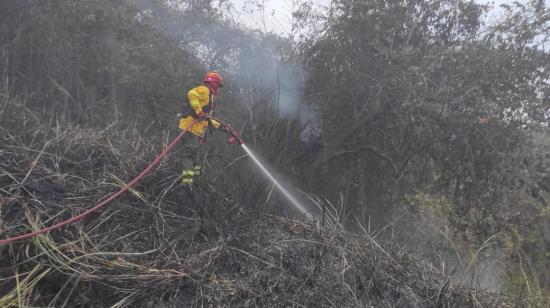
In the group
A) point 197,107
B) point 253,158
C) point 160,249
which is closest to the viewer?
point 160,249

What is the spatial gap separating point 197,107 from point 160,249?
1.73 m

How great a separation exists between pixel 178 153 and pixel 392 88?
5.35 meters

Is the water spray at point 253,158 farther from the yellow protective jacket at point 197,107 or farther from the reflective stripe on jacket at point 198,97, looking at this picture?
the reflective stripe on jacket at point 198,97

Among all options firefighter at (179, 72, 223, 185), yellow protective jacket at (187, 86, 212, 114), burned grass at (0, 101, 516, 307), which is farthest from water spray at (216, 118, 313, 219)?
burned grass at (0, 101, 516, 307)

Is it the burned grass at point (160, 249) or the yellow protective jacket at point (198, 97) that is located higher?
the yellow protective jacket at point (198, 97)

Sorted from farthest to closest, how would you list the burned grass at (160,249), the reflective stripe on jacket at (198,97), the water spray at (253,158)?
the water spray at (253,158), the reflective stripe on jacket at (198,97), the burned grass at (160,249)

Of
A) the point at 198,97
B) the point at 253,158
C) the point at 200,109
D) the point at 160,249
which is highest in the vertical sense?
the point at 198,97

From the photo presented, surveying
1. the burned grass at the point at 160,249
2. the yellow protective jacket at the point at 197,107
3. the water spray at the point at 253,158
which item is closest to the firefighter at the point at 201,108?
the yellow protective jacket at the point at 197,107

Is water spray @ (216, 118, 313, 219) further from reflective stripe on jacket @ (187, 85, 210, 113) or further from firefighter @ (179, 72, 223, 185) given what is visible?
reflective stripe on jacket @ (187, 85, 210, 113)

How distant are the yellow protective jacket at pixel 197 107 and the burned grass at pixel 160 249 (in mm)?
473

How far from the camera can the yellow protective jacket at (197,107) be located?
5.48 m

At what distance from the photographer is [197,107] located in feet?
18.0

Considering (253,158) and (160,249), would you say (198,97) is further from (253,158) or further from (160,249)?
(160,249)

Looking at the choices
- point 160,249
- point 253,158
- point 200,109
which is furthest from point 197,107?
point 160,249
